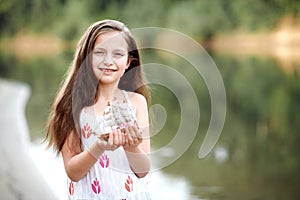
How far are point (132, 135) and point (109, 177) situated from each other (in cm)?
20

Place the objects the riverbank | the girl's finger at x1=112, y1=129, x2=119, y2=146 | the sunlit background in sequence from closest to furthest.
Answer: the girl's finger at x1=112, y1=129, x2=119, y2=146 < the riverbank < the sunlit background

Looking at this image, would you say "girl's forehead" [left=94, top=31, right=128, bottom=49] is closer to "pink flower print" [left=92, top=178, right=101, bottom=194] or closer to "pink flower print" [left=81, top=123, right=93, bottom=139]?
"pink flower print" [left=81, top=123, right=93, bottom=139]

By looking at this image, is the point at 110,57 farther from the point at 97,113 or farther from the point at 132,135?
the point at 132,135

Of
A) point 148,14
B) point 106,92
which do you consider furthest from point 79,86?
point 148,14

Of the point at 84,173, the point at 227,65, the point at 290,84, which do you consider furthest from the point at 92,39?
the point at 227,65

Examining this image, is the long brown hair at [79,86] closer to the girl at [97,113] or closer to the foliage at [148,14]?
the girl at [97,113]

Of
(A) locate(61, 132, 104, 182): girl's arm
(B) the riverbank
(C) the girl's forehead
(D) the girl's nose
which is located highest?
(B) the riverbank

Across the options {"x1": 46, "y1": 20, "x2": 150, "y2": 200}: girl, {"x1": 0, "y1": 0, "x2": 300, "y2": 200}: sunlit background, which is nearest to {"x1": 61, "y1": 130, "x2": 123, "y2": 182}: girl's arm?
{"x1": 46, "y1": 20, "x2": 150, "y2": 200}: girl

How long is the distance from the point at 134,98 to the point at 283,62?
1661 cm

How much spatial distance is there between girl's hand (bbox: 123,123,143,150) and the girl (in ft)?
0.37

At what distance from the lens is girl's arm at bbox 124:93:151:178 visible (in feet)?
4.59

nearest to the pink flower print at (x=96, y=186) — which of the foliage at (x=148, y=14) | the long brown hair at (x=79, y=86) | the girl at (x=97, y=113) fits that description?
the girl at (x=97, y=113)

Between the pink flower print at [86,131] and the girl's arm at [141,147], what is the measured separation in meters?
0.10

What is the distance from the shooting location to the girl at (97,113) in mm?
1474
